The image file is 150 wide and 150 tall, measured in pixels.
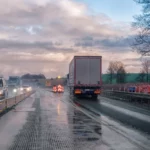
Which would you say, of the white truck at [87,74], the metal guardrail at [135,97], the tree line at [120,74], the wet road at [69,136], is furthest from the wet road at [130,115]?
the tree line at [120,74]

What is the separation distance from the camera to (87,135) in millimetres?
13320

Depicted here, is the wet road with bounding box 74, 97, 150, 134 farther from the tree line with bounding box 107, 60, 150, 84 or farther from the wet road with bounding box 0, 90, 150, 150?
the tree line with bounding box 107, 60, 150, 84

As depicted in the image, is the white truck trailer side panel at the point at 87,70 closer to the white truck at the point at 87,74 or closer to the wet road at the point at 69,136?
the white truck at the point at 87,74

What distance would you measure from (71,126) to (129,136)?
3.54m

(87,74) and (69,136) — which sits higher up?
(87,74)

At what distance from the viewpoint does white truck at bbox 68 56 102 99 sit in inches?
1645

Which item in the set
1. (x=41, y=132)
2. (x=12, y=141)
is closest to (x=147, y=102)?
(x=41, y=132)

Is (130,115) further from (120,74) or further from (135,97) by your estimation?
(120,74)

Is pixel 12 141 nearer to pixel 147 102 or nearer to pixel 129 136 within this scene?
pixel 129 136

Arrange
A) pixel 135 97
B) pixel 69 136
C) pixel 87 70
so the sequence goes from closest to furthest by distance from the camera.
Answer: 1. pixel 69 136
2. pixel 135 97
3. pixel 87 70

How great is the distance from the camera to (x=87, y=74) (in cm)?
4200

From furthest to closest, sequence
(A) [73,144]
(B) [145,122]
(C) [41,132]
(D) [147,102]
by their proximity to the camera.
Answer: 1. (D) [147,102]
2. (B) [145,122]
3. (C) [41,132]
4. (A) [73,144]

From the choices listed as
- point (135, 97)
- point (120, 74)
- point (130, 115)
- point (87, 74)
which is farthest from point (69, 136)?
point (120, 74)

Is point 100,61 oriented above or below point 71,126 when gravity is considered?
above
